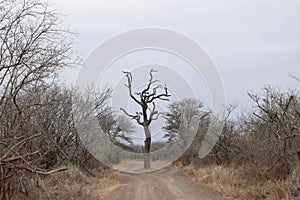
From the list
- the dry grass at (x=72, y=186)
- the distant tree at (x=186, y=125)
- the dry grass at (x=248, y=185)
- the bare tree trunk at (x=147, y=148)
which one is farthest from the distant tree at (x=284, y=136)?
the bare tree trunk at (x=147, y=148)

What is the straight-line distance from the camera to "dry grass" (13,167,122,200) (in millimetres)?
8992

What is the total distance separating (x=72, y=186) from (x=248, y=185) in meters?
6.08

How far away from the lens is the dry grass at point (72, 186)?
8992 millimetres

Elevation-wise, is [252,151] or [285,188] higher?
[252,151]

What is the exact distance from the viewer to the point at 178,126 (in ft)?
121

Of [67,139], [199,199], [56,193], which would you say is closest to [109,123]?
[67,139]

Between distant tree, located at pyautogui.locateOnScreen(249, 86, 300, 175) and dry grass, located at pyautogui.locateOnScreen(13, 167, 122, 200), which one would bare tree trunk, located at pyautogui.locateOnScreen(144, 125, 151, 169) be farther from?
distant tree, located at pyautogui.locateOnScreen(249, 86, 300, 175)

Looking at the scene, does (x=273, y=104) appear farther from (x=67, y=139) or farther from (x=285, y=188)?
(x=67, y=139)

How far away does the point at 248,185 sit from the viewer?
14.4 metres

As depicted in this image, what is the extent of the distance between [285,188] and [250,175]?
449 centimetres

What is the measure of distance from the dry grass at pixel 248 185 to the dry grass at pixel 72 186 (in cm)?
426

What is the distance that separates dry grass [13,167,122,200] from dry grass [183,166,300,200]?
14.0 feet

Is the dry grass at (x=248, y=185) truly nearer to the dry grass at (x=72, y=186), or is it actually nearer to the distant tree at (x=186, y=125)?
the dry grass at (x=72, y=186)

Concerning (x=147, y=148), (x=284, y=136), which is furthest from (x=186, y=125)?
(x=284, y=136)
